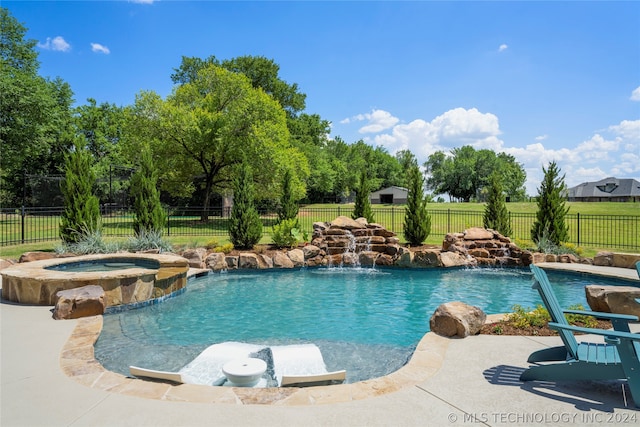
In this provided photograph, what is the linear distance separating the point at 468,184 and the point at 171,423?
62.0 meters

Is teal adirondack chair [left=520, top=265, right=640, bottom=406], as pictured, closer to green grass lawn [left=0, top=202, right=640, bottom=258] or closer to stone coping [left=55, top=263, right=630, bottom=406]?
stone coping [left=55, top=263, right=630, bottom=406]

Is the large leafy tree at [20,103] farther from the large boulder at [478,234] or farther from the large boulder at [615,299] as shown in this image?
the large boulder at [615,299]

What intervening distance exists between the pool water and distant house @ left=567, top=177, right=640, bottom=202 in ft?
176

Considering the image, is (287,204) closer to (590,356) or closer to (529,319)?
(529,319)

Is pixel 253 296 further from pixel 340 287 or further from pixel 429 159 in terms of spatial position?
pixel 429 159

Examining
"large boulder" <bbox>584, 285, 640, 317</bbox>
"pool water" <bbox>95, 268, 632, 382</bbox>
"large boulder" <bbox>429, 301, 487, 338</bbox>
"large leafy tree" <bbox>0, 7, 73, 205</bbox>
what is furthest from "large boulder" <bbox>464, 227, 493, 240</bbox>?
"large leafy tree" <bbox>0, 7, 73, 205</bbox>

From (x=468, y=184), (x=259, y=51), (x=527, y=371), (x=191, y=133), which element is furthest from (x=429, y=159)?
(x=527, y=371)

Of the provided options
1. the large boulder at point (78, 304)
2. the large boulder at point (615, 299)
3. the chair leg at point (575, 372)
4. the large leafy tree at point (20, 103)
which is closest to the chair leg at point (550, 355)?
the chair leg at point (575, 372)

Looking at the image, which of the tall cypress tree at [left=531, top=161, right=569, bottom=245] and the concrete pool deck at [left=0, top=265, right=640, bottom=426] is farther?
the tall cypress tree at [left=531, top=161, right=569, bottom=245]

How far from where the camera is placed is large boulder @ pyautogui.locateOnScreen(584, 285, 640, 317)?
545 cm

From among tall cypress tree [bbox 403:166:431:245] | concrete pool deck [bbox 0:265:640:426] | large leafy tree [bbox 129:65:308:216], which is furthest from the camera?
large leafy tree [bbox 129:65:308:216]

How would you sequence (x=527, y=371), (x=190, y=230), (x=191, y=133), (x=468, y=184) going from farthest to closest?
(x=468, y=184)
(x=191, y=133)
(x=190, y=230)
(x=527, y=371)

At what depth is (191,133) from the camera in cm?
2181

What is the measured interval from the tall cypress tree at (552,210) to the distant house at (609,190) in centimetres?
4759
